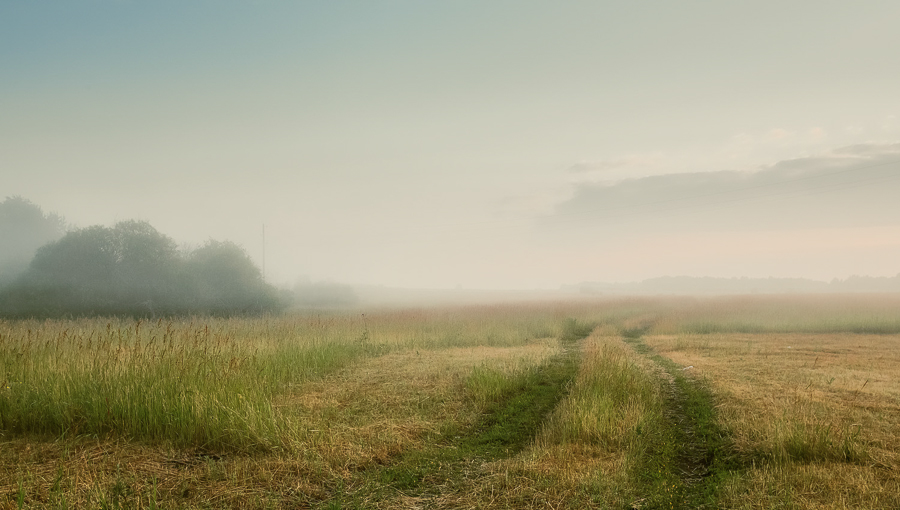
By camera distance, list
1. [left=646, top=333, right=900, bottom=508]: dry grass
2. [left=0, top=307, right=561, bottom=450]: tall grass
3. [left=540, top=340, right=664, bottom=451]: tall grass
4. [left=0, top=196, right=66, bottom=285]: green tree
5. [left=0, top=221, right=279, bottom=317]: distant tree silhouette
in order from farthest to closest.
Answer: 1. [left=0, top=196, right=66, bottom=285]: green tree
2. [left=0, top=221, right=279, bottom=317]: distant tree silhouette
3. [left=540, top=340, right=664, bottom=451]: tall grass
4. [left=0, top=307, right=561, bottom=450]: tall grass
5. [left=646, top=333, right=900, bottom=508]: dry grass

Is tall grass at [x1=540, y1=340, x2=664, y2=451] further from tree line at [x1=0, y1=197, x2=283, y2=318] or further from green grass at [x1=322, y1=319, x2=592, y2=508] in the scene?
tree line at [x1=0, y1=197, x2=283, y2=318]

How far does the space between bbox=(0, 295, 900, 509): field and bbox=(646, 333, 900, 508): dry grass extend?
3 cm

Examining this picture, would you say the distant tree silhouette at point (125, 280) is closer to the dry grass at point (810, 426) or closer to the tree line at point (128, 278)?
the tree line at point (128, 278)

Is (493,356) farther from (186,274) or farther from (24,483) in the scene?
(186,274)

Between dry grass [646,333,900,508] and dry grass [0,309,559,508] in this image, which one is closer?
dry grass [0,309,559,508]

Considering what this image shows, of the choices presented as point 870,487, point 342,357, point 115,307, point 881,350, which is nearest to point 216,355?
point 342,357

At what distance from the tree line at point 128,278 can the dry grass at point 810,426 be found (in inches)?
1136

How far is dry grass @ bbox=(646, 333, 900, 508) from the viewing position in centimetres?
544

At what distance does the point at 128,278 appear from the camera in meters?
31.1

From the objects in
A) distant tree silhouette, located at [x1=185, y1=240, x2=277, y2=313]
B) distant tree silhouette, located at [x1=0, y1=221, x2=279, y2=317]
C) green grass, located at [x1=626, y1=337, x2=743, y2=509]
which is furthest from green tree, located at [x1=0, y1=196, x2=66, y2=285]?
green grass, located at [x1=626, y1=337, x2=743, y2=509]

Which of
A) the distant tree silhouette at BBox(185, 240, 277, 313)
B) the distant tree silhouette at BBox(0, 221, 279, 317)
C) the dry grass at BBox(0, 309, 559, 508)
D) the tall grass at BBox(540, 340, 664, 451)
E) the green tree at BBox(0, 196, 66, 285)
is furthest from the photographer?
the green tree at BBox(0, 196, 66, 285)

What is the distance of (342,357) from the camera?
13.2 metres

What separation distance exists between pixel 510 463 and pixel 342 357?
25.7 ft

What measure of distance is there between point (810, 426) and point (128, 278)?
34.3 metres
